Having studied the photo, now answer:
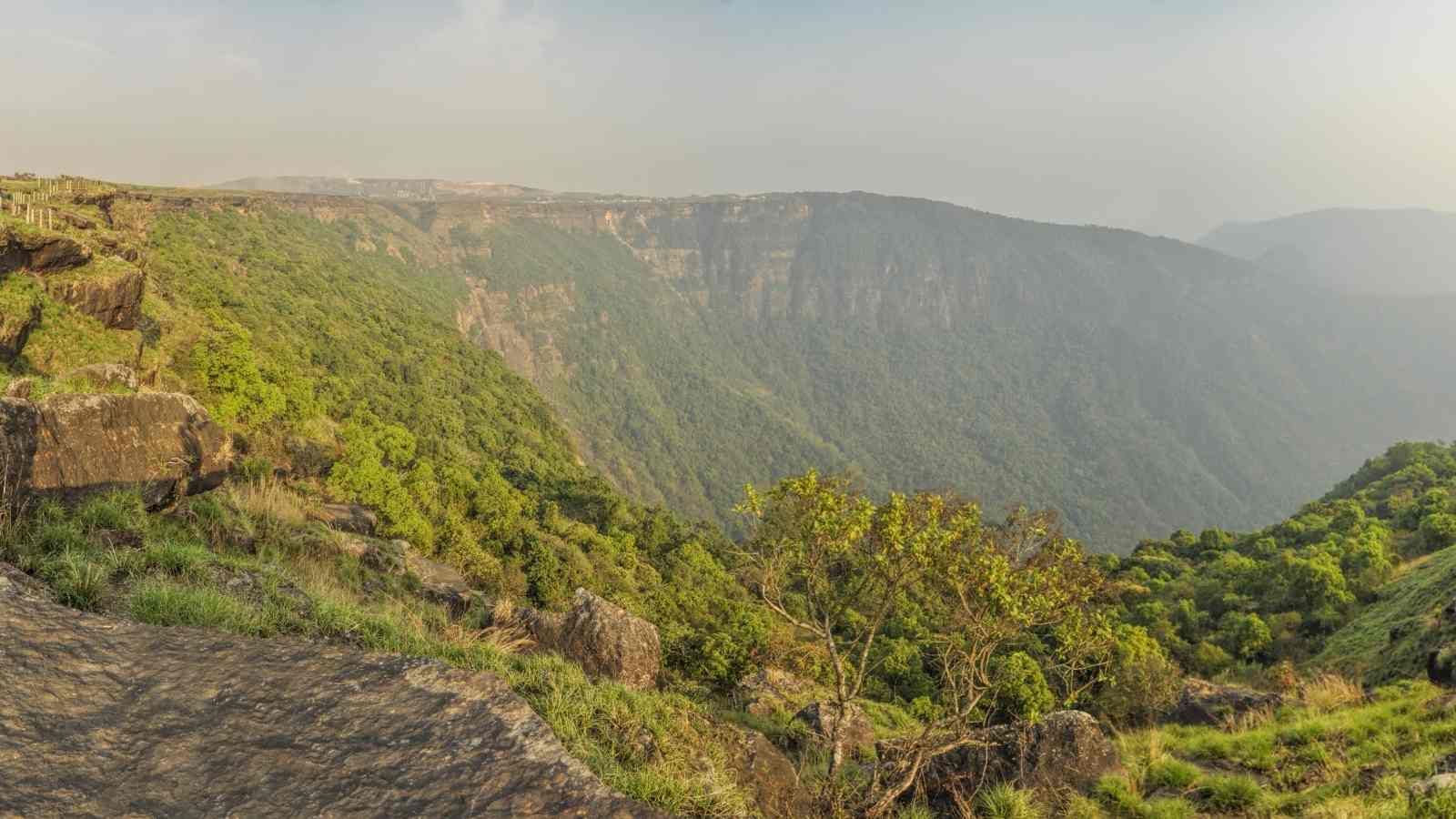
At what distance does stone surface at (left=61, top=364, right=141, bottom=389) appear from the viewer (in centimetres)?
1579

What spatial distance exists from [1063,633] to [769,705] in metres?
9.54

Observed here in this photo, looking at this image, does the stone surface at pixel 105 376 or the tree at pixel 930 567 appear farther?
the stone surface at pixel 105 376

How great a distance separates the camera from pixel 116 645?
4.36 meters

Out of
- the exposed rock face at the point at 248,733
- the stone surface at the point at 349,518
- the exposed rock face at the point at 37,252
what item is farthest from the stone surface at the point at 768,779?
the exposed rock face at the point at 37,252

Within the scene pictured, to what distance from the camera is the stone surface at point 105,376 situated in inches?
622

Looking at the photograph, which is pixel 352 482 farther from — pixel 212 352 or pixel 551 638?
pixel 551 638

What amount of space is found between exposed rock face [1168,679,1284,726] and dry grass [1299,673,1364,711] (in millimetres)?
844

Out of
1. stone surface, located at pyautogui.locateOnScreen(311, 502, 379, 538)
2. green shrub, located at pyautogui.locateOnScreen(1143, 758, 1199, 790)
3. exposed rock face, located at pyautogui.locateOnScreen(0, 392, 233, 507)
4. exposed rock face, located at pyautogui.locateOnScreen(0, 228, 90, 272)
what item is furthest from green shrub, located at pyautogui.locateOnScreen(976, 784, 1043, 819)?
exposed rock face, located at pyautogui.locateOnScreen(0, 228, 90, 272)

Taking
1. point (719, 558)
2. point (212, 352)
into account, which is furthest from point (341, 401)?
point (719, 558)

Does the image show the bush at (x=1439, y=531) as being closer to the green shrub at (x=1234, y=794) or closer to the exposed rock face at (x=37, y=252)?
the green shrub at (x=1234, y=794)

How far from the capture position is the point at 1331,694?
1299cm

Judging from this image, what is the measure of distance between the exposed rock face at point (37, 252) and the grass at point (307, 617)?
27.2 metres

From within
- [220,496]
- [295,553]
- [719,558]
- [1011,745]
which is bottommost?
[719,558]

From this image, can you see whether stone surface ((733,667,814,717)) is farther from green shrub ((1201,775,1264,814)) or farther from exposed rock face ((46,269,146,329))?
exposed rock face ((46,269,146,329))
